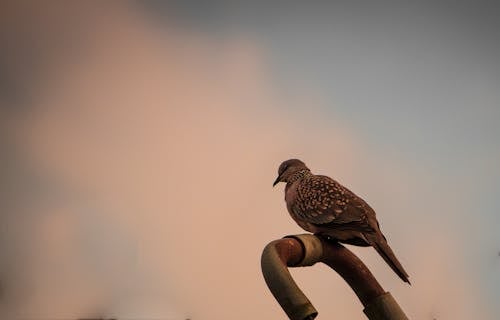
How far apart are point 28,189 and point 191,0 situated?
0.85 metres

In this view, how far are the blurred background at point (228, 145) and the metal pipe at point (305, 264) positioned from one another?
81 cm

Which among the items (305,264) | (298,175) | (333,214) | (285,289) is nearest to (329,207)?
(333,214)

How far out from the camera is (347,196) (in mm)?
1037

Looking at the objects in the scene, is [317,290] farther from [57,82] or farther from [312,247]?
[57,82]

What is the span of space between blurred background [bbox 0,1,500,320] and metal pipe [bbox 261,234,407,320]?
0.81 m

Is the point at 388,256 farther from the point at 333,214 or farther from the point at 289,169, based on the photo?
the point at 289,169

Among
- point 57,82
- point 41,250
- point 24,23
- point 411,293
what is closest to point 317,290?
point 411,293

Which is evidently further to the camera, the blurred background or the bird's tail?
the blurred background

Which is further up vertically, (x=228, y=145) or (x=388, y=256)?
(x=228, y=145)

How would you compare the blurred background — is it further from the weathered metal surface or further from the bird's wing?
the weathered metal surface

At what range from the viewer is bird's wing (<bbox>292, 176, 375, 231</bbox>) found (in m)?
0.97

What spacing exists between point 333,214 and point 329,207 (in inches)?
0.8

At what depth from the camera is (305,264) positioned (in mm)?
604

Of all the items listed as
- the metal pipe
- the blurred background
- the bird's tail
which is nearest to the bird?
the bird's tail
